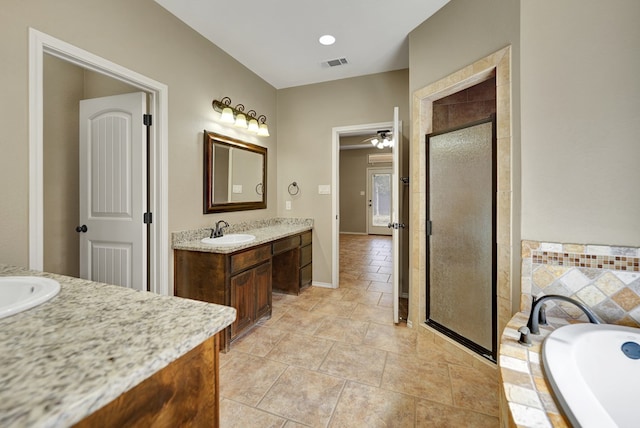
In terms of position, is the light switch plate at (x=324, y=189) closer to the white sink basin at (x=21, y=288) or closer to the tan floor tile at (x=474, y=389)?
the tan floor tile at (x=474, y=389)

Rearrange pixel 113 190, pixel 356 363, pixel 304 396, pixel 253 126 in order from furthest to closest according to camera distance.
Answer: pixel 253 126
pixel 113 190
pixel 356 363
pixel 304 396

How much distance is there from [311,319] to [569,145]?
238cm

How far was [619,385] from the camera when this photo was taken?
44.7 inches

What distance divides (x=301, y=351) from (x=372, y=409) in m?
0.75

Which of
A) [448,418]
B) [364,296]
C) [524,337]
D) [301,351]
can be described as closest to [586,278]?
[524,337]

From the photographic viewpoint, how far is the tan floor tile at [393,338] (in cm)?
224

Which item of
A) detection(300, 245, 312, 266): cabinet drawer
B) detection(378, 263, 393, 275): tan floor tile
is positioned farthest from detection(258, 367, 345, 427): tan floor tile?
detection(378, 263, 393, 275): tan floor tile

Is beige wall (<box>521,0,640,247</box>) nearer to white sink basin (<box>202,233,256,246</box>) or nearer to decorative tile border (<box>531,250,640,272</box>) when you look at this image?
decorative tile border (<box>531,250,640,272</box>)

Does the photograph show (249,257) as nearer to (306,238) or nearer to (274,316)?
(274,316)

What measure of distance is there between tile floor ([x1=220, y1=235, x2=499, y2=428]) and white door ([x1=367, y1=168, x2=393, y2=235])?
5941mm

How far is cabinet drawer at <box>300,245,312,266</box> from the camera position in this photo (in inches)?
138

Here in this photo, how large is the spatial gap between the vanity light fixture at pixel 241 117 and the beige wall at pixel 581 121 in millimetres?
2436

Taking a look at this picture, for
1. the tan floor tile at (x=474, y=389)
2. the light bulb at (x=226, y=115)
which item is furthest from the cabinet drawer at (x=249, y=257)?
the tan floor tile at (x=474, y=389)

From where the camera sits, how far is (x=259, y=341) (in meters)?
2.35
